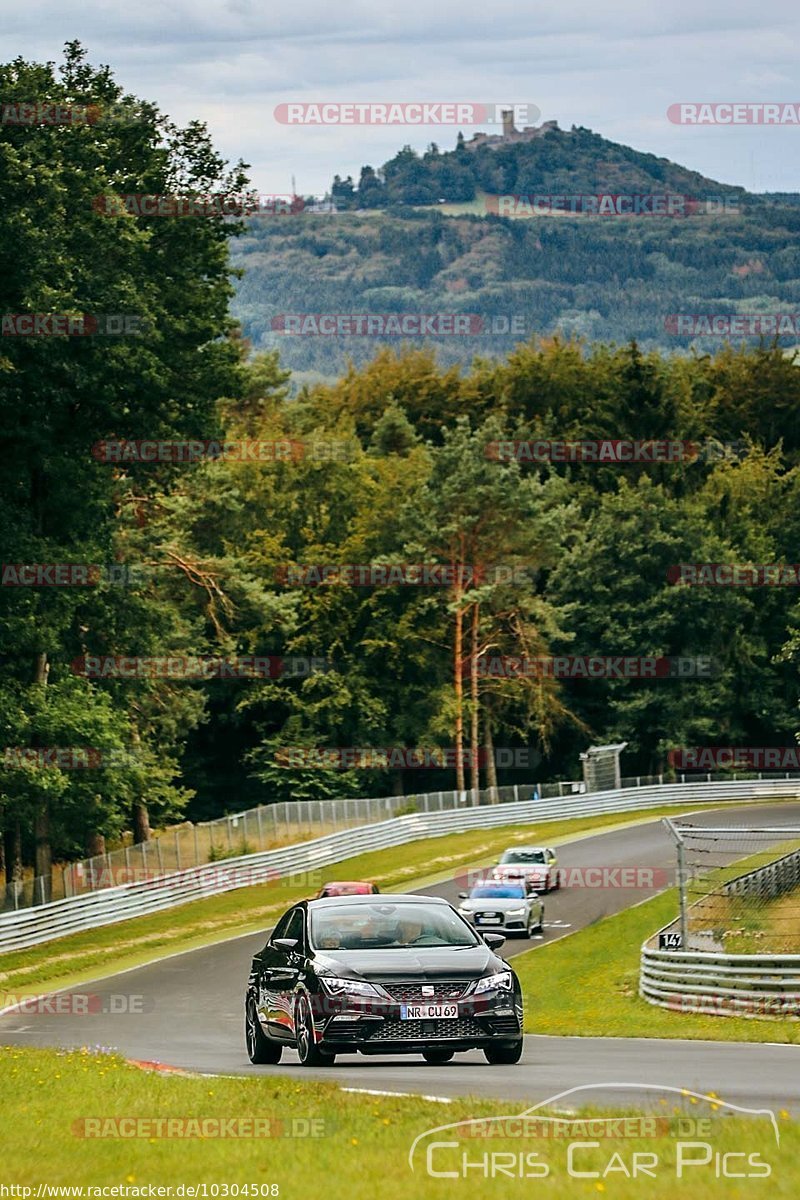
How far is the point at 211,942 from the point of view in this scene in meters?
44.2

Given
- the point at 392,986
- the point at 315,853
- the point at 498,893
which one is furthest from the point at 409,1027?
the point at 315,853

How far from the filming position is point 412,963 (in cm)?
1488

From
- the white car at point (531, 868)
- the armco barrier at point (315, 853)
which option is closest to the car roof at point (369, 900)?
the armco barrier at point (315, 853)

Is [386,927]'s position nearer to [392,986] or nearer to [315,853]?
[392,986]

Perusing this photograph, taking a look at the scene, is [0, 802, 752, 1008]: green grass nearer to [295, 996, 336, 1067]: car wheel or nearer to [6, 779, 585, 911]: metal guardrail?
[6, 779, 585, 911]: metal guardrail

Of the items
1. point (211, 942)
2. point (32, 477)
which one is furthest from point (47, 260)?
point (211, 942)

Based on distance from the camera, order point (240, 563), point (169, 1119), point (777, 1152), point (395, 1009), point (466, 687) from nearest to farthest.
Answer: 1. point (777, 1152)
2. point (169, 1119)
3. point (395, 1009)
4. point (240, 563)
5. point (466, 687)

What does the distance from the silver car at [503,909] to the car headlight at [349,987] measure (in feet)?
84.2

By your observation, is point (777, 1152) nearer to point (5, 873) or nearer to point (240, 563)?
point (5, 873)

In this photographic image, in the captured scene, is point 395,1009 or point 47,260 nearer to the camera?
point 395,1009

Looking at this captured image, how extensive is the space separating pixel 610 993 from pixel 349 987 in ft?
55.0

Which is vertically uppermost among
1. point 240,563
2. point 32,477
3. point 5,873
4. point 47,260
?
point 47,260

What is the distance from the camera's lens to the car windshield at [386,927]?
15500 millimetres

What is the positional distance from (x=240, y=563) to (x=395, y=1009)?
56.9m
